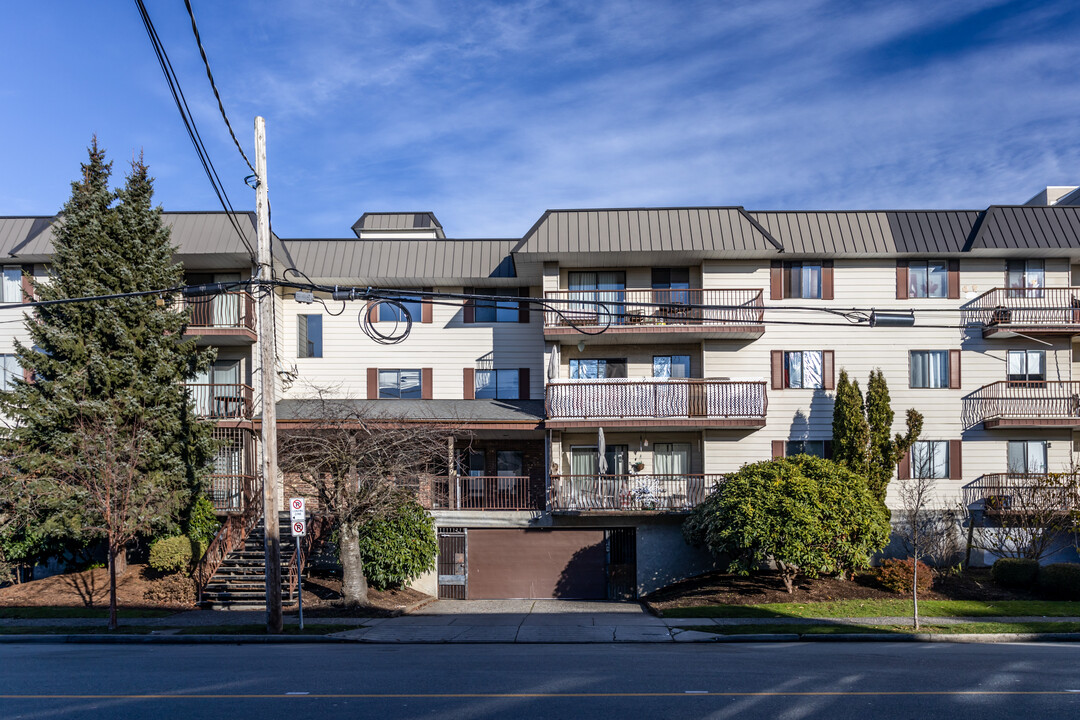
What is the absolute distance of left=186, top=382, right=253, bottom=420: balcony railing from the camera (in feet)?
90.5

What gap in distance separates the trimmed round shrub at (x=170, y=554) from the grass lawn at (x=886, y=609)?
12.3 metres

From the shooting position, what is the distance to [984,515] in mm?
26984

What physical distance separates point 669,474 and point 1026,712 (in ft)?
57.0

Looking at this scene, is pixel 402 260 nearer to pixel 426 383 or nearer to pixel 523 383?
pixel 426 383

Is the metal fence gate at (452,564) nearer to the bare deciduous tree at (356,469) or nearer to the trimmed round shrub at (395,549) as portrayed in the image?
the trimmed round shrub at (395,549)

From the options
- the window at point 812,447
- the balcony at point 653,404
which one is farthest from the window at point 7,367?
the window at point 812,447

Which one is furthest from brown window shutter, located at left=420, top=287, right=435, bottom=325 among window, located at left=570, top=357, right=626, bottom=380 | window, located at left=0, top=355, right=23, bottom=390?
window, located at left=0, top=355, right=23, bottom=390

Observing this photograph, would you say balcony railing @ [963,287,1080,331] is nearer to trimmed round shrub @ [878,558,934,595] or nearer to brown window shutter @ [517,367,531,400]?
trimmed round shrub @ [878,558,934,595]

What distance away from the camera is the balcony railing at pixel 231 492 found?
25.9m

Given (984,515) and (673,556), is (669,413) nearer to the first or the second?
(673,556)

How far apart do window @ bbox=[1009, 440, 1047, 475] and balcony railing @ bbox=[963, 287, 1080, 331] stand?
358 centimetres

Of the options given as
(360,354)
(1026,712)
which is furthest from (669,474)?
(1026,712)

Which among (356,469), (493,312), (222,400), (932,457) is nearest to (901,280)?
(932,457)

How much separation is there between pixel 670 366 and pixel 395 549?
10824mm
